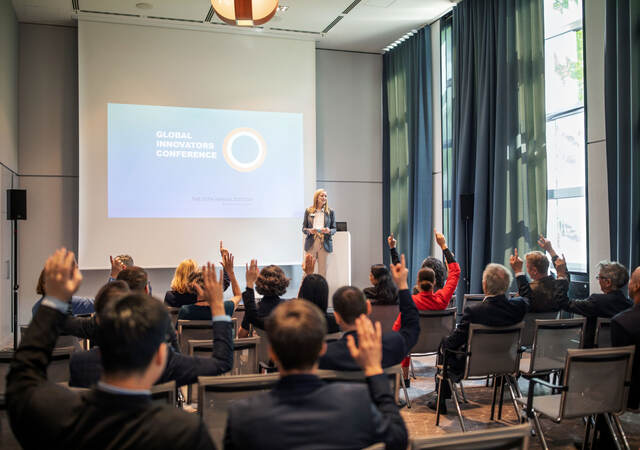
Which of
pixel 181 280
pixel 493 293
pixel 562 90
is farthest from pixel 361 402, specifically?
pixel 562 90

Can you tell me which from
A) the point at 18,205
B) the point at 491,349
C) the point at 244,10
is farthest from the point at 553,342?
the point at 18,205

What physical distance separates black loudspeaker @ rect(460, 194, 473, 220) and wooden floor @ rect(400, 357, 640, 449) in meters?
2.83

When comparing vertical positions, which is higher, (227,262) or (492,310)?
(227,262)

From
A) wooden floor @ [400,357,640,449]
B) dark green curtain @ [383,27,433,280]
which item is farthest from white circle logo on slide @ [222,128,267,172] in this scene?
wooden floor @ [400,357,640,449]

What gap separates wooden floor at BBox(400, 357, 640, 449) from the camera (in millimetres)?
3479

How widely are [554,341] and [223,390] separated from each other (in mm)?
2489

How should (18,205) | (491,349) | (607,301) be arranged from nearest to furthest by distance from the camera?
(491,349) < (607,301) < (18,205)

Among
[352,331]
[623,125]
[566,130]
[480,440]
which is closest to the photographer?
[480,440]

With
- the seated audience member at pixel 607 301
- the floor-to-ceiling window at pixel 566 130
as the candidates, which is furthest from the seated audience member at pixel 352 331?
the floor-to-ceiling window at pixel 566 130

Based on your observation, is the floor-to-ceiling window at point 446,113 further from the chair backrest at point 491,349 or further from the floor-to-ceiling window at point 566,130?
the chair backrest at point 491,349

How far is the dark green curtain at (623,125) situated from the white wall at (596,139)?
237 millimetres

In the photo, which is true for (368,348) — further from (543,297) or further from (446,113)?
(446,113)

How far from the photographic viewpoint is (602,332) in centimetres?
346

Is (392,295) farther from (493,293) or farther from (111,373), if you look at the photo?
(111,373)
